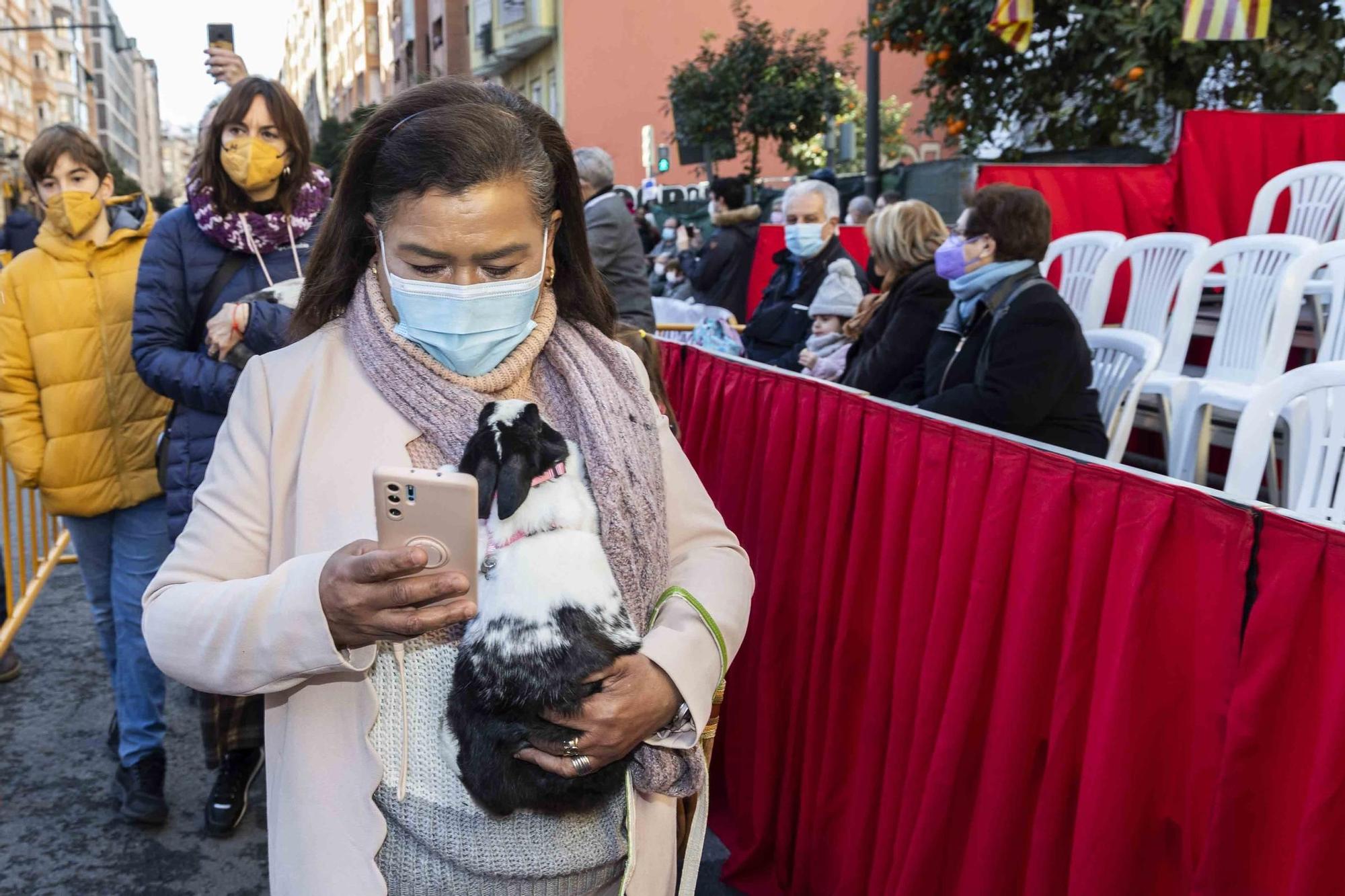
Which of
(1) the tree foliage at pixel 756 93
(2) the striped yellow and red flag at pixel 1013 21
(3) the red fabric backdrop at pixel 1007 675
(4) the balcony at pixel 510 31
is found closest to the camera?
(3) the red fabric backdrop at pixel 1007 675

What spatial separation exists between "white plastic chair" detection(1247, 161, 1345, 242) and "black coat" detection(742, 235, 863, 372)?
115 inches

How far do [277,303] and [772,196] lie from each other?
1709 centimetres

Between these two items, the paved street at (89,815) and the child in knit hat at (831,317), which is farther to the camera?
the child in knit hat at (831,317)

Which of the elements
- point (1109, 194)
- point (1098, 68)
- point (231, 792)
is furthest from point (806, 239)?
point (1098, 68)

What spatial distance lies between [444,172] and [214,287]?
79.3 inches

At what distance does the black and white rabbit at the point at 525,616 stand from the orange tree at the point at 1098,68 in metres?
8.79

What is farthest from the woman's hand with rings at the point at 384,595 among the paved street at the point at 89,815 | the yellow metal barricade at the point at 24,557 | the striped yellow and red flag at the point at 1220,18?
the striped yellow and red flag at the point at 1220,18

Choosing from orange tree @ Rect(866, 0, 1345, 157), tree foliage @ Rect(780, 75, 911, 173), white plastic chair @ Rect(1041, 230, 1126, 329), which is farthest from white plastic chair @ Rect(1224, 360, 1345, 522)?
tree foliage @ Rect(780, 75, 911, 173)

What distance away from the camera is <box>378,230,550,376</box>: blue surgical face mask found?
1.56m

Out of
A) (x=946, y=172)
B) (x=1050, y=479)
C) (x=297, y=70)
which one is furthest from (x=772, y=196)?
(x=297, y=70)

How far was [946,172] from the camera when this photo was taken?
12961 mm

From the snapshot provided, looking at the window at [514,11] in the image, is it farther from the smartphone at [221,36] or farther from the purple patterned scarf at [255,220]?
the purple patterned scarf at [255,220]

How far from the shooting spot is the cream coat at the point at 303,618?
1.42m

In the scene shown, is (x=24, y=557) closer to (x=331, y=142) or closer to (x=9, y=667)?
(x=9, y=667)
